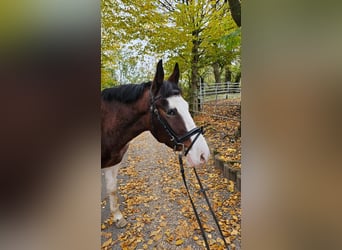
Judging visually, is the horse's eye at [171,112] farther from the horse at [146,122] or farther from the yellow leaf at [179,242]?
the yellow leaf at [179,242]

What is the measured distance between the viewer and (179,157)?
88cm

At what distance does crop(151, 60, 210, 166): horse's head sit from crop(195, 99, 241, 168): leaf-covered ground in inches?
1.9

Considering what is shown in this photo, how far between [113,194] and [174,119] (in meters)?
0.40

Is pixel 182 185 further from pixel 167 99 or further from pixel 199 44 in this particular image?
pixel 199 44

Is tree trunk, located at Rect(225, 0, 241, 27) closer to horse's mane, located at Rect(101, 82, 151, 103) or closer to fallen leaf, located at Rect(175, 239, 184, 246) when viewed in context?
horse's mane, located at Rect(101, 82, 151, 103)

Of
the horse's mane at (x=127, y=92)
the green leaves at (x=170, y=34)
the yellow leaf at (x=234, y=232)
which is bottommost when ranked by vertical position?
the yellow leaf at (x=234, y=232)

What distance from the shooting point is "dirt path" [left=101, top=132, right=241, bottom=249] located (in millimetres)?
844

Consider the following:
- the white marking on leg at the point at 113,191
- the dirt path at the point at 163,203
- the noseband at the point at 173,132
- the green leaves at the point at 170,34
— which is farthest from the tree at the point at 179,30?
the white marking on leg at the point at 113,191

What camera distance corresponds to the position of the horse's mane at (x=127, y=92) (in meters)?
0.83

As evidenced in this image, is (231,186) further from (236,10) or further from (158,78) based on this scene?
(236,10)

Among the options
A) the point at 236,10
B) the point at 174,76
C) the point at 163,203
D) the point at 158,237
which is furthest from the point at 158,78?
the point at 158,237

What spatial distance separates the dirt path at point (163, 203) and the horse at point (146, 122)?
37mm
